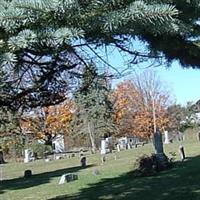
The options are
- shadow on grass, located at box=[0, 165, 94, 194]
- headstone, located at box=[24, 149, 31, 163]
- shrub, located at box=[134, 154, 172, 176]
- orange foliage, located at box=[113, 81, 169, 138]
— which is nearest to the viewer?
shrub, located at box=[134, 154, 172, 176]

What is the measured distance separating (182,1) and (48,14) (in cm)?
94

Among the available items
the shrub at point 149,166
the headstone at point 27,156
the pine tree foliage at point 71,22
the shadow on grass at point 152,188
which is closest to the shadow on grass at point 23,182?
the shadow on grass at point 152,188

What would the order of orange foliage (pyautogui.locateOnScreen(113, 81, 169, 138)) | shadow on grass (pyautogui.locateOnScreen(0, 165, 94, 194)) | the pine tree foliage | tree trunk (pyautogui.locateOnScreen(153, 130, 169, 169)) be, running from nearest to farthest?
the pine tree foliage
tree trunk (pyautogui.locateOnScreen(153, 130, 169, 169))
shadow on grass (pyautogui.locateOnScreen(0, 165, 94, 194))
orange foliage (pyautogui.locateOnScreen(113, 81, 169, 138))

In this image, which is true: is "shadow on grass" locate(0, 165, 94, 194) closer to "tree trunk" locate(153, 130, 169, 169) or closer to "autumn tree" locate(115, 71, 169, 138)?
"tree trunk" locate(153, 130, 169, 169)

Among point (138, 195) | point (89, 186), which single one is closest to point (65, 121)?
point (89, 186)

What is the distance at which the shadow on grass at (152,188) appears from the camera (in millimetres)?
13008

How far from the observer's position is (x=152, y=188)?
14.8 meters

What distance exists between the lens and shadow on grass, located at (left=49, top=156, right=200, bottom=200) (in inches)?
512

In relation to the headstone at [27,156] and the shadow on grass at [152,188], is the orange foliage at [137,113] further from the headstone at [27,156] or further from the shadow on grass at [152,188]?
the shadow on grass at [152,188]

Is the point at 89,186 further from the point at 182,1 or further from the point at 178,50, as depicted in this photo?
the point at 182,1

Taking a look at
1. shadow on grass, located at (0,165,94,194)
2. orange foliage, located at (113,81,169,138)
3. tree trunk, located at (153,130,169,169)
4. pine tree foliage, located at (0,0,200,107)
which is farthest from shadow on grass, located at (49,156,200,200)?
orange foliage, located at (113,81,169,138)

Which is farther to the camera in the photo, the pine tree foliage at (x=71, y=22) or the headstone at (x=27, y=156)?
Result: the headstone at (x=27, y=156)

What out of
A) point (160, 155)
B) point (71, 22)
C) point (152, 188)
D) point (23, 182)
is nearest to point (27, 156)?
point (23, 182)

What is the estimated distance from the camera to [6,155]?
5788 cm
